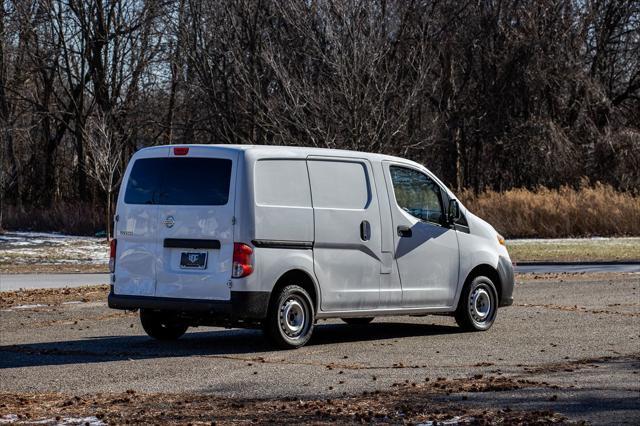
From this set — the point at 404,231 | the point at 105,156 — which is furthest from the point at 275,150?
the point at 105,156

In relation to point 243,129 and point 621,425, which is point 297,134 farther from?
point 621,425

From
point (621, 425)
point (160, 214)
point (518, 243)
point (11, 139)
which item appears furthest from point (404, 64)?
point (621, 425)

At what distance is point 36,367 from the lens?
36.9 ft

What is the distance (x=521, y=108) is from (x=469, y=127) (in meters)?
2.99

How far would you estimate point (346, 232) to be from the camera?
1306 centimetres

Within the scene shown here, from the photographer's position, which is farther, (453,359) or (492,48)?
(492,48)

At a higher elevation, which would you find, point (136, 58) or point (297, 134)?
point (136, 58)

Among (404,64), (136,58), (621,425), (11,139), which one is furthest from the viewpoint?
(11,139)

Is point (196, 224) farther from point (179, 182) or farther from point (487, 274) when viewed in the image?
point (487, 274)

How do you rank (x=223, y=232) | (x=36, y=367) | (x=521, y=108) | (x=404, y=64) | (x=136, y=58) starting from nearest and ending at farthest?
(x=36, y=367) → (x=223, y=232) → (x=404, y=64) → (x=521, y=108) → (x=136, y=58)

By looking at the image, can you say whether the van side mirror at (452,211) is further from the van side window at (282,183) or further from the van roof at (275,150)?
the van side window at (282,183)

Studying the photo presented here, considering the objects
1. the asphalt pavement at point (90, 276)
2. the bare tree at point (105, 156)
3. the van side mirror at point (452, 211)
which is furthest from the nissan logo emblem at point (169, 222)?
the bare tree at point (105, 156)

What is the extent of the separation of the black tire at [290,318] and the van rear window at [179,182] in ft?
3.80

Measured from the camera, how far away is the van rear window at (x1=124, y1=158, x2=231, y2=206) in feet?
40.4
